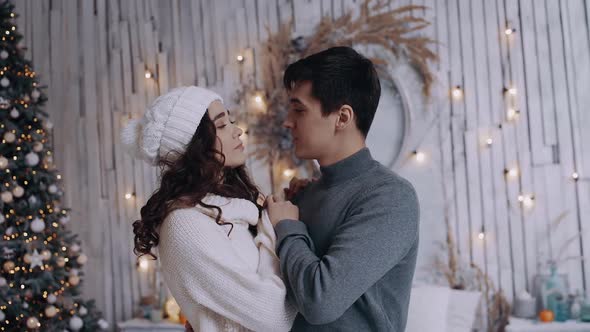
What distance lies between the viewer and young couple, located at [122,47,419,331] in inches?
55.9

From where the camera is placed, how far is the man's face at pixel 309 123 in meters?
1.61

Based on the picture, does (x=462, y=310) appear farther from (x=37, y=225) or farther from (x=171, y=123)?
(x=37, y=225)

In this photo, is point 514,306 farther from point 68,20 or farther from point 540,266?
point 68,20

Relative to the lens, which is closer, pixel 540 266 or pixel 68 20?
pixel 540 266

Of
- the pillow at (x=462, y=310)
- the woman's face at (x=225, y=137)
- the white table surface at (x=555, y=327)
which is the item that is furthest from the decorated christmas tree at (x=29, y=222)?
the white table surface at (x=555, y=327)

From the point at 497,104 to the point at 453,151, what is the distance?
369mm

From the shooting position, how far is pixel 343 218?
1.54 m

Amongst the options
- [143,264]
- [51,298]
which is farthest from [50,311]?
[143,264]

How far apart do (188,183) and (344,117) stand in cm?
46

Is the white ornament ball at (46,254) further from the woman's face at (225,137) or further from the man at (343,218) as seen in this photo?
the man at (343,218)

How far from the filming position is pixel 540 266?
135 inches

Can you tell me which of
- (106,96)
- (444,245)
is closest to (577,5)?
(444,245)

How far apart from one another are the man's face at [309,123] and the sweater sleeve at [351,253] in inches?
7.9

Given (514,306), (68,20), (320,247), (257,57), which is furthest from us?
(68,20)
